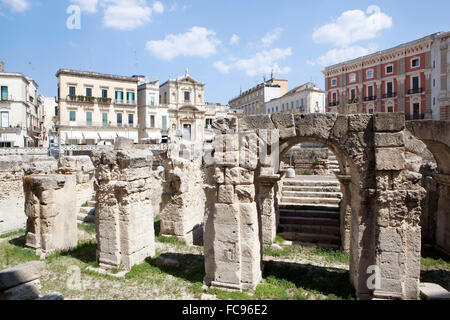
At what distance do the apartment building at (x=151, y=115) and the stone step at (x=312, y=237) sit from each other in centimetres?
2965

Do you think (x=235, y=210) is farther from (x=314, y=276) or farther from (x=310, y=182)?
(x=310, y=182)

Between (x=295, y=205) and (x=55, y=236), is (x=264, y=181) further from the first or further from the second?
(x=55, y=236)

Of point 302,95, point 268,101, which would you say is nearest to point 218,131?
point 302,95

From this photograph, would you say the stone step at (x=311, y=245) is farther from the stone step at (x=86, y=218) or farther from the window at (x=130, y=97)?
the window at (x=130, y=97)

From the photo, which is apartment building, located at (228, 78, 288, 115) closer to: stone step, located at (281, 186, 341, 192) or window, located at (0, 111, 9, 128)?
window, located at (0, 111, 9, 128)

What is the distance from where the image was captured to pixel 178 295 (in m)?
5.50

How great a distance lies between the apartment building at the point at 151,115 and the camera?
37.4 meters

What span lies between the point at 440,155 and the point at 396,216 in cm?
425

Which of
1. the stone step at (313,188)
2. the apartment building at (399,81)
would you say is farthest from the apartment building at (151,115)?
the stone step at (313,188)

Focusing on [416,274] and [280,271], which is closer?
[416,274]
